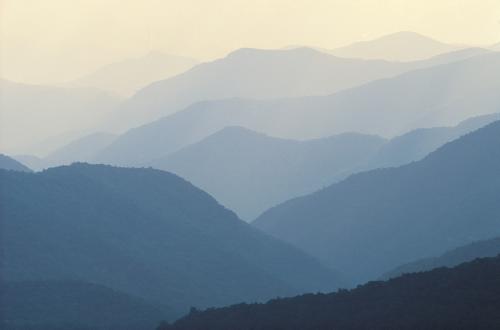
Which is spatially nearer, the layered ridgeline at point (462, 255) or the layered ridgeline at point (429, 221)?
the layered ridgeline at point (462, 255)

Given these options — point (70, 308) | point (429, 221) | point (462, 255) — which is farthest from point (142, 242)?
point (429, 221)

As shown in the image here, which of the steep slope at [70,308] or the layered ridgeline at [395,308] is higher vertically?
the steep slope at [70,308]

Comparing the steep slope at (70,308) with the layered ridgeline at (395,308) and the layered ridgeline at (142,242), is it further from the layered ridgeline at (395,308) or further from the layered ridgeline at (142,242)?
the layered ridgeline at (395,308)

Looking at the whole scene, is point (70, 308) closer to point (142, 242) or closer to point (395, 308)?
point (142, 242)

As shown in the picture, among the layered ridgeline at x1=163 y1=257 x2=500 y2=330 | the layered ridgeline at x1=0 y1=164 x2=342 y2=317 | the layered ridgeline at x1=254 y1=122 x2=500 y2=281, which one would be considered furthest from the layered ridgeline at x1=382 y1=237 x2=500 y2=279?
the layered ridgeline at x1=163 y1=257 x2=500 y2=330

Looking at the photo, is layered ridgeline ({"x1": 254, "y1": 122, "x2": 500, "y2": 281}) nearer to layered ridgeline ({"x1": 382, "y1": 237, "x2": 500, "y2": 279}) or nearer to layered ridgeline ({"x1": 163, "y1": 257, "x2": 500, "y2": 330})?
layered ridgeline ({"x1": 382, "y1": 237, "x2": 500, "y2": 279})

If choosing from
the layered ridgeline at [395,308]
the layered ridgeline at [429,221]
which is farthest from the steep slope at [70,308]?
the layered ridgeline at [429,221]
